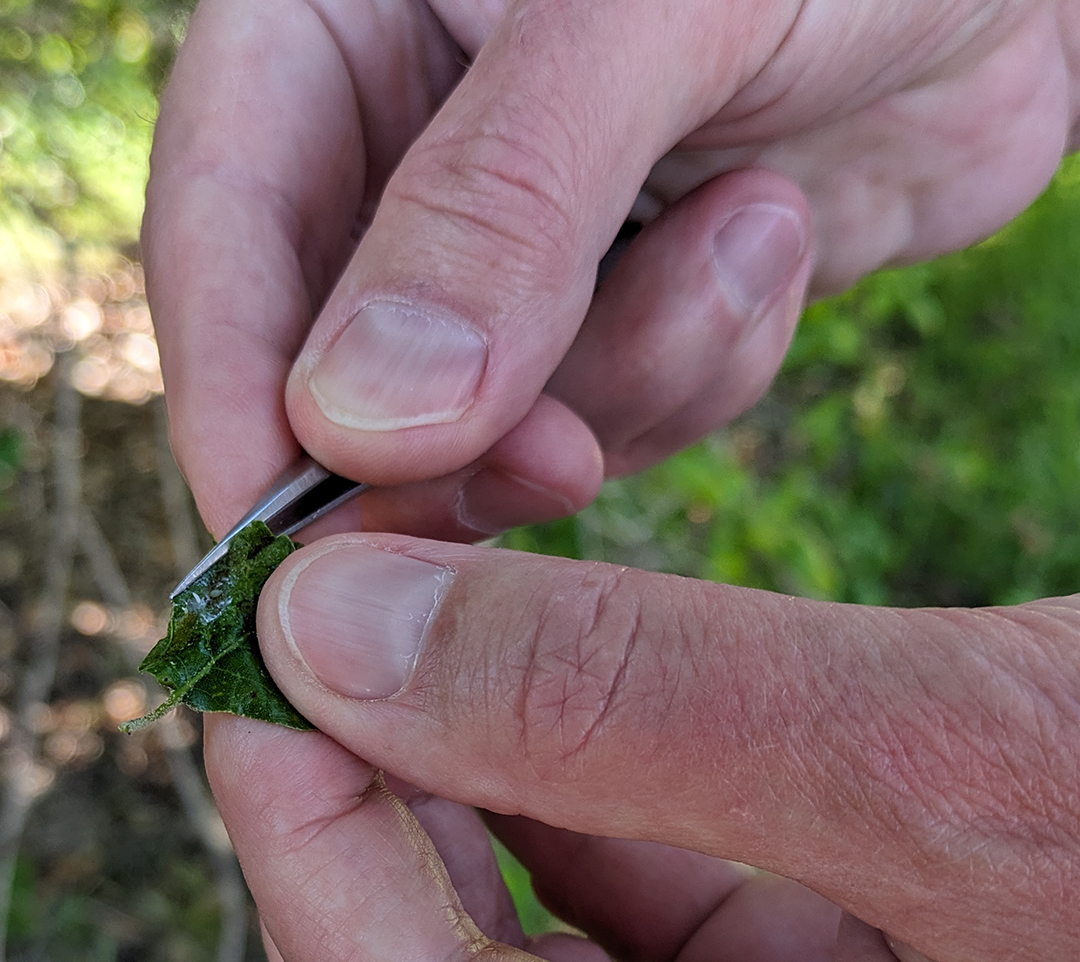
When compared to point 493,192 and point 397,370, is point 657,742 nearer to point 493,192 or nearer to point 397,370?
point 397,370

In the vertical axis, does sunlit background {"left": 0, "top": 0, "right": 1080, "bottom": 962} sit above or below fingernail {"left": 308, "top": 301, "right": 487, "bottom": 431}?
A: below

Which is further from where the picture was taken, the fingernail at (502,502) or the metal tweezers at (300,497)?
the fingernail at (502,502)

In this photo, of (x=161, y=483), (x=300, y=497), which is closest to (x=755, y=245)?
(x=300, y=497)

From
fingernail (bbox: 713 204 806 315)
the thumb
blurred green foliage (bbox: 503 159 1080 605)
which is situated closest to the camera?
the thumb

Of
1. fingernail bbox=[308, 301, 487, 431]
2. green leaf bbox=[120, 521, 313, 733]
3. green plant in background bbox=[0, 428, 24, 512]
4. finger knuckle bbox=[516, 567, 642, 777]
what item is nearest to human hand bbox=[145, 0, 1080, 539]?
fingernail bbox=[308, 301, 487, 431]

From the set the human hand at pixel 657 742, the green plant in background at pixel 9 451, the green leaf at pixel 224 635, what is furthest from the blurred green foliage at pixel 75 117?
the human hand at pixel 657 742

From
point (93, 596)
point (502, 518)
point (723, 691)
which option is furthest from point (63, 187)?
point (723, 691)

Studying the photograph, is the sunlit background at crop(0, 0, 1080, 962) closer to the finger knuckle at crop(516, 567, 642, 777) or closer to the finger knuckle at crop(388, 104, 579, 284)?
the finger knuckle at crop(516, 567, 642, 777)

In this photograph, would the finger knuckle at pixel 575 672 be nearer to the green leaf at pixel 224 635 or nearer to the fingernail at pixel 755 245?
the green leaf at pixel 224 635
